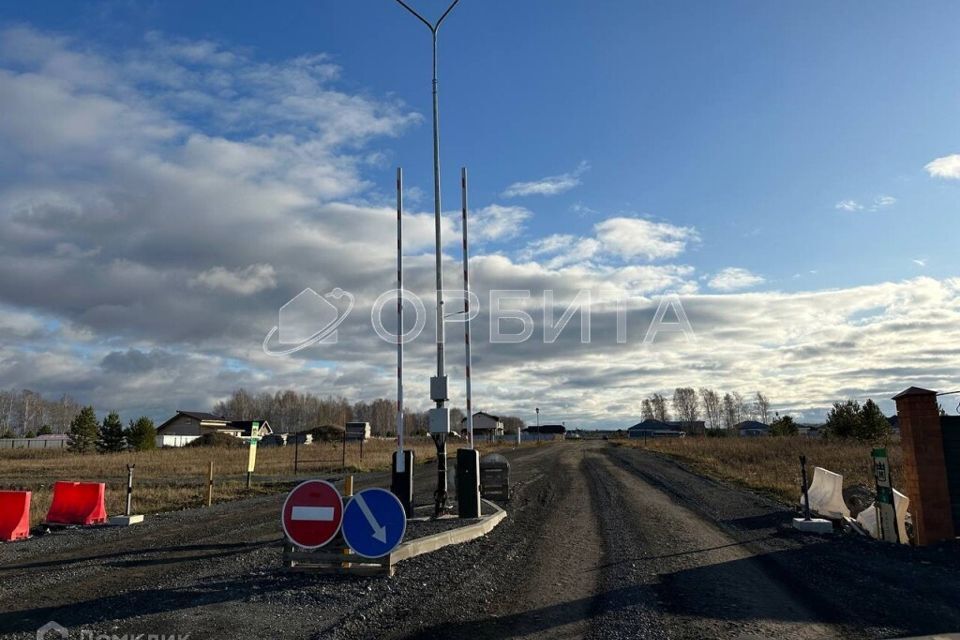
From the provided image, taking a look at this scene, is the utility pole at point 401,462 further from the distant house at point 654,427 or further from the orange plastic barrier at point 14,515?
the distant house at point 654,427

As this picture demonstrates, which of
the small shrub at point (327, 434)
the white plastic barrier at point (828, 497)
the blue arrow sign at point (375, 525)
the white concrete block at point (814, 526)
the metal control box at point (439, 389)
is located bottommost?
the white concrete block at point (814, 526)

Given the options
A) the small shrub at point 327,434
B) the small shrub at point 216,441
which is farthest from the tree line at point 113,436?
the small shrub at point 327,434

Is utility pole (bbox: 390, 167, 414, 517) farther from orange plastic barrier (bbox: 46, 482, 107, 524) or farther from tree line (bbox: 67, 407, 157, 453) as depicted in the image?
tree line (bbox: 67, 407, 157, 453)

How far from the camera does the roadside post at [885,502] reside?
40.4 ft

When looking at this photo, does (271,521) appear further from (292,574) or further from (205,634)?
(205,634)

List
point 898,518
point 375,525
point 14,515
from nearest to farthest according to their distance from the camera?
point 375,525, point 898,518, point 14,515

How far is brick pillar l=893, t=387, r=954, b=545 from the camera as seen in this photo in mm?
11781

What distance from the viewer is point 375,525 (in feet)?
28.3

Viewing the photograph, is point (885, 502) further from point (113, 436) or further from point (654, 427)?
point (654, 427)

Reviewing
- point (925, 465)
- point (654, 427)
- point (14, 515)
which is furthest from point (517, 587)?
point (654, 427)

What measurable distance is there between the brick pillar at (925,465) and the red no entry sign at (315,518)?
1004cm

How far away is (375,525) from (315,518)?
82cm

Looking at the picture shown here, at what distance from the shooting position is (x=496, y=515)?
14.0 metres

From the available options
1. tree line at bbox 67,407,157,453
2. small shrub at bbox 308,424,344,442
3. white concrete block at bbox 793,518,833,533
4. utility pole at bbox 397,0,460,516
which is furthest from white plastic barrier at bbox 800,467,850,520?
small shrub at bbox 308,424,344,442
